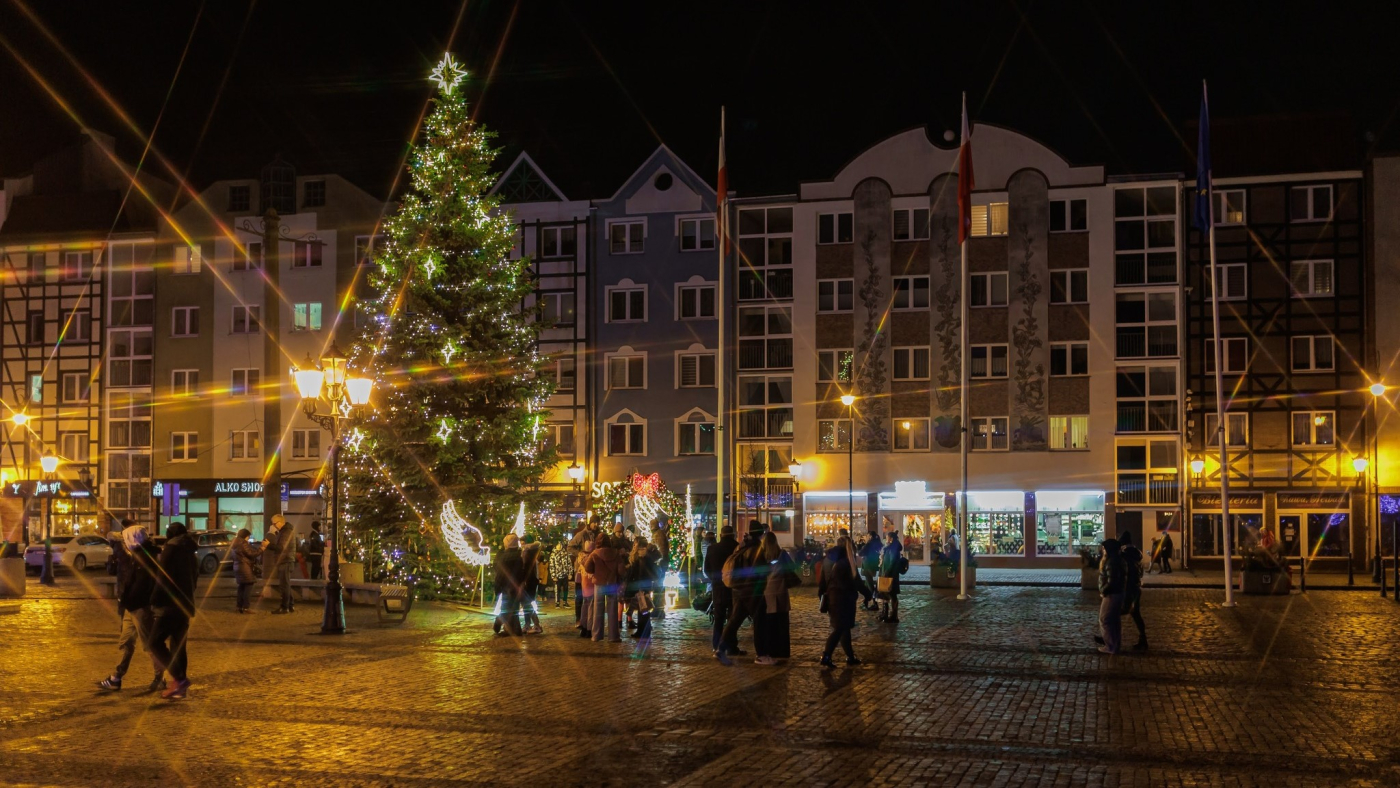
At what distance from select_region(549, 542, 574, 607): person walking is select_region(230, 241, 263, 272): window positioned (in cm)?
3555

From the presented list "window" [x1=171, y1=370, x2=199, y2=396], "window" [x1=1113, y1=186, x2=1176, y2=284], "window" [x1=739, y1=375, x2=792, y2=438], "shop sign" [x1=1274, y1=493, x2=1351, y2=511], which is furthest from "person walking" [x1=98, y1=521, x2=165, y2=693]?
"window" [x1=171, y1=370, x2=199, y2=396]

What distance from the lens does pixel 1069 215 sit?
174ft

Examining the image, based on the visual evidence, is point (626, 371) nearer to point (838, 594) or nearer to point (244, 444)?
point (244, 444)

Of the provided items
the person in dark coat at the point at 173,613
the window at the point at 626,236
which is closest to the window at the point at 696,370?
the window at the point at 626,236

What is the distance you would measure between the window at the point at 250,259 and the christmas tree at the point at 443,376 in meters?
29.5

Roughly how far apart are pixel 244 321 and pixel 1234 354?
4225cm

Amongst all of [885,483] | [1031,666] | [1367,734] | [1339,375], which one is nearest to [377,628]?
[1031,666]

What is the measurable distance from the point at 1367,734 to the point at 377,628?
54.7 feet

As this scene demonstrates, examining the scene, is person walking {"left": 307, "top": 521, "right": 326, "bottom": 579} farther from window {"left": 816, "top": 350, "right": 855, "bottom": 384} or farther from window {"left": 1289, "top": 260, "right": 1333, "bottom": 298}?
window {"left": 1289, "top": 260, "right": 1333, "bottom": 298}

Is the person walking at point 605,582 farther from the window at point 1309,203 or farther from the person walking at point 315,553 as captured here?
the window at point 1309,203

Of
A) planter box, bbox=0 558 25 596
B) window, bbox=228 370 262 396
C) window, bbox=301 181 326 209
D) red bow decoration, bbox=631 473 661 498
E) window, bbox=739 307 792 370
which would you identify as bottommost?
planter box, bbox=0 558 25 596

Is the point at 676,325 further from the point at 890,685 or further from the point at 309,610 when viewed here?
the point at 890,685

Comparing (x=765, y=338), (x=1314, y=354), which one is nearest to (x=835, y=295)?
(x=765, y=338)

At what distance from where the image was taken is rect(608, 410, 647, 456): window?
57.0m
